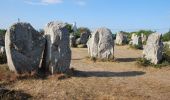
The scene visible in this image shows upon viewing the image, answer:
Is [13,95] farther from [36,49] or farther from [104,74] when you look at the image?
[104,74]

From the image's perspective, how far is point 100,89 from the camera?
14680 mm

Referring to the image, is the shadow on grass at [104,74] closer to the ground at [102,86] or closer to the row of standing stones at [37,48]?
the ground at [102,86]

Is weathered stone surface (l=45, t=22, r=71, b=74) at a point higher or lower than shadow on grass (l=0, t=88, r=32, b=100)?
higher

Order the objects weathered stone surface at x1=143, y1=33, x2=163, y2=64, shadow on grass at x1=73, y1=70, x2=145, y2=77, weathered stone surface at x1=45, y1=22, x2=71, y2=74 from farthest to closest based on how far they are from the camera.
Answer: weathered stone surface at x1=143, y1=33, x2=163, y2=64 → shadow on grass at x1=73, y1=70, x2=145, y2=77 → weathered stone surface at x1=45, y1=22, x2=71, y2=74

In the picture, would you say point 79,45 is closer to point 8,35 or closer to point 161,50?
point 161,50

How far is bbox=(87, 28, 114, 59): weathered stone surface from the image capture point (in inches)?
947

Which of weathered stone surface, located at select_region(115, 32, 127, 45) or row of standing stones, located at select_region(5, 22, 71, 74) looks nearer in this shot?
row of standing stones, located at select_region(5, 22, 71, 74)

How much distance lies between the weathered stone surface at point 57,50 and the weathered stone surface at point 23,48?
14.6 inches

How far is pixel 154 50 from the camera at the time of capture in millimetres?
22000

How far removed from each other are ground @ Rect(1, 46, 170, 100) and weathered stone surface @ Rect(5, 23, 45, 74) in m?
1.18

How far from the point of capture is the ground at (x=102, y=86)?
1360 centimetres

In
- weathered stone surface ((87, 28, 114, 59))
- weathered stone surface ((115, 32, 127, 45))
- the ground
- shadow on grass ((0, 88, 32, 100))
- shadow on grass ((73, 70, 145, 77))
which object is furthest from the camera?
weathered stone surface ((115, 32, 127, 45))

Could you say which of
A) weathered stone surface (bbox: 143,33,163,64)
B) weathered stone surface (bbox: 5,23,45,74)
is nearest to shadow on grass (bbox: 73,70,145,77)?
weathered stone surface (bbox: 5,23,45,74)

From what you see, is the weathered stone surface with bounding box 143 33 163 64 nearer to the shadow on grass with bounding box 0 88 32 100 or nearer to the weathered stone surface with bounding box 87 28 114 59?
the weathered stone surface with bounding box 87 28 114 59
